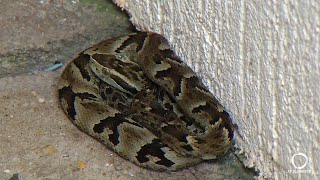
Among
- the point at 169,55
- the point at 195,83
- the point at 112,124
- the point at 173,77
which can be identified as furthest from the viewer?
the point at 169,55

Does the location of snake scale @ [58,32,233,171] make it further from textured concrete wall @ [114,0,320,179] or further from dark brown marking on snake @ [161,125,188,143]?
textured concrete wall @ [114,0,320,179]

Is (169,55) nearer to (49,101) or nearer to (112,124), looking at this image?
(112,124)

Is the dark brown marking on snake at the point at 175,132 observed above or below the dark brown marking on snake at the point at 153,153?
above

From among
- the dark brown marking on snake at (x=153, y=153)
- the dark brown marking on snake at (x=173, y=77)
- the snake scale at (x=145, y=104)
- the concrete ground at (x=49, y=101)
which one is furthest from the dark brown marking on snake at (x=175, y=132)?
the dark brown marking on snake at (x=173, y=77)

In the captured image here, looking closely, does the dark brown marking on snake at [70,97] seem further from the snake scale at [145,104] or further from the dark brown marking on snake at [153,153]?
the dark brown marking on snake at [153,153]

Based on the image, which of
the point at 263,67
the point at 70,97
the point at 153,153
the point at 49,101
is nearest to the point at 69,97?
the point at 70,97

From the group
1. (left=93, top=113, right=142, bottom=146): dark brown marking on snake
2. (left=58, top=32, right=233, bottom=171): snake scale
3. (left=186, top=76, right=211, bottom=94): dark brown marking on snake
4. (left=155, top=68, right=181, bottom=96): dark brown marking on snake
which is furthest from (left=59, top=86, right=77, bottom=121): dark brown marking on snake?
Answer: (left=186, top=76, right=211, bottom=94): dark brown marking on snake

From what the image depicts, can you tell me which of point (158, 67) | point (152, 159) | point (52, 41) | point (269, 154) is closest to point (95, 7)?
point (52, 41)
